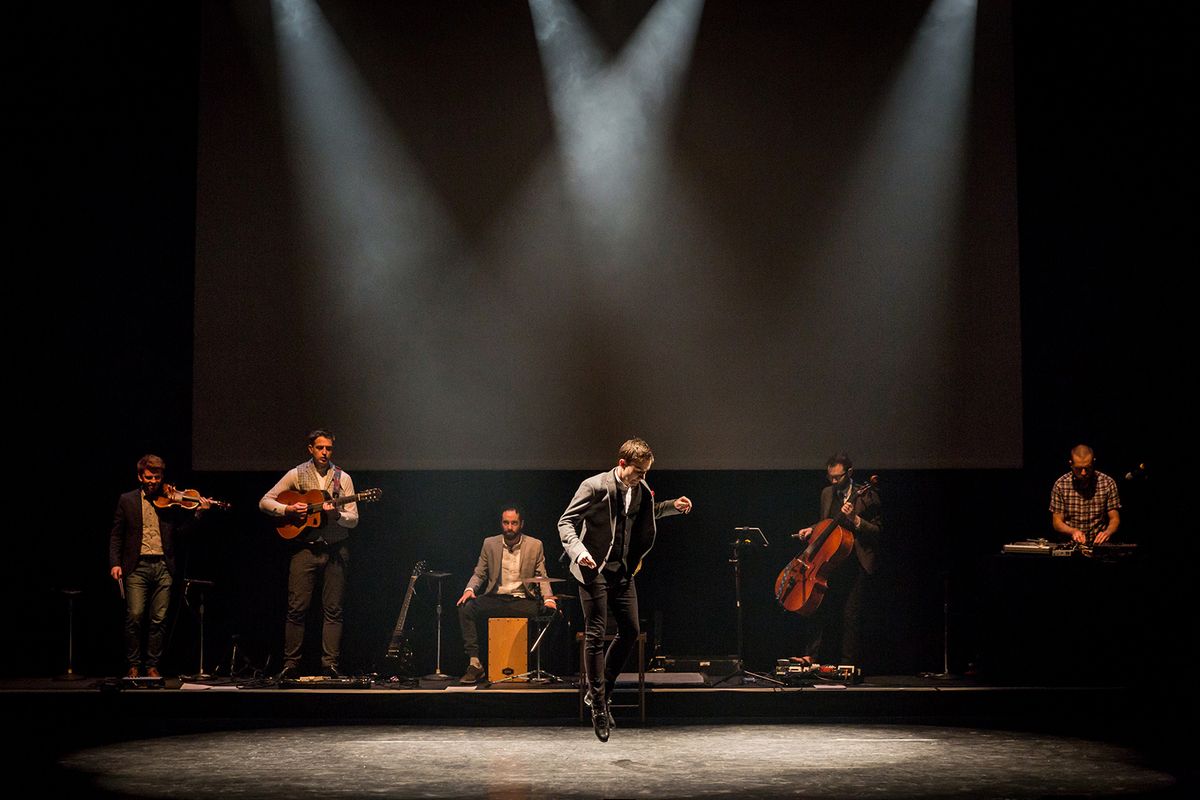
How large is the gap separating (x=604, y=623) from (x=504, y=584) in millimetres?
2199

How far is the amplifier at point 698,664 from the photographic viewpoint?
777 centimetres

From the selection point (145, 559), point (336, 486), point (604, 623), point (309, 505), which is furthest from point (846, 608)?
point (145, 559)

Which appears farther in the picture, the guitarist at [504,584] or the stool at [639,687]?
the guitarist at [504,584]

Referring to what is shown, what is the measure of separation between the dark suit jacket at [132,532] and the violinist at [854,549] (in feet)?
13.9

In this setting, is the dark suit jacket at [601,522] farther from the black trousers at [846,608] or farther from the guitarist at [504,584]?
the black trousers at [846,608]

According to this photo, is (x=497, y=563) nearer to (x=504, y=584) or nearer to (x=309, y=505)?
(x=504, y=584)

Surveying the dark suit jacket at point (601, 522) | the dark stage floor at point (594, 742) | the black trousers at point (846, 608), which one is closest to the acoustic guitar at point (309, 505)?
the dark stage floor at point (594, 742)

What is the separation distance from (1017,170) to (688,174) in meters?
2.48

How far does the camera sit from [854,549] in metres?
7.79

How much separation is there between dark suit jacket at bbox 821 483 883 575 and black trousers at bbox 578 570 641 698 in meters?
2.23

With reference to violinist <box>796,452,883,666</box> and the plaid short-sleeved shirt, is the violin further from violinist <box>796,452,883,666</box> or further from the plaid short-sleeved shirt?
the plaid short-sleeved shirt

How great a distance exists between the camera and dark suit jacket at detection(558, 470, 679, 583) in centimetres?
584

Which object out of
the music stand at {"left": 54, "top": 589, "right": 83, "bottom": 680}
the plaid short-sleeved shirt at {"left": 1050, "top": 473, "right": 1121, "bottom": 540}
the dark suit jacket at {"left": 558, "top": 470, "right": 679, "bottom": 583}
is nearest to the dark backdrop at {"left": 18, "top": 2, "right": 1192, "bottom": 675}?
the music stand at {"left": 54, "top": 589, "right": 83, "bottom": 680}

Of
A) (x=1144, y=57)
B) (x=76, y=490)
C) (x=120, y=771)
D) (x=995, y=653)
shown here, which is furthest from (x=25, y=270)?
(x=1144, y=57)
